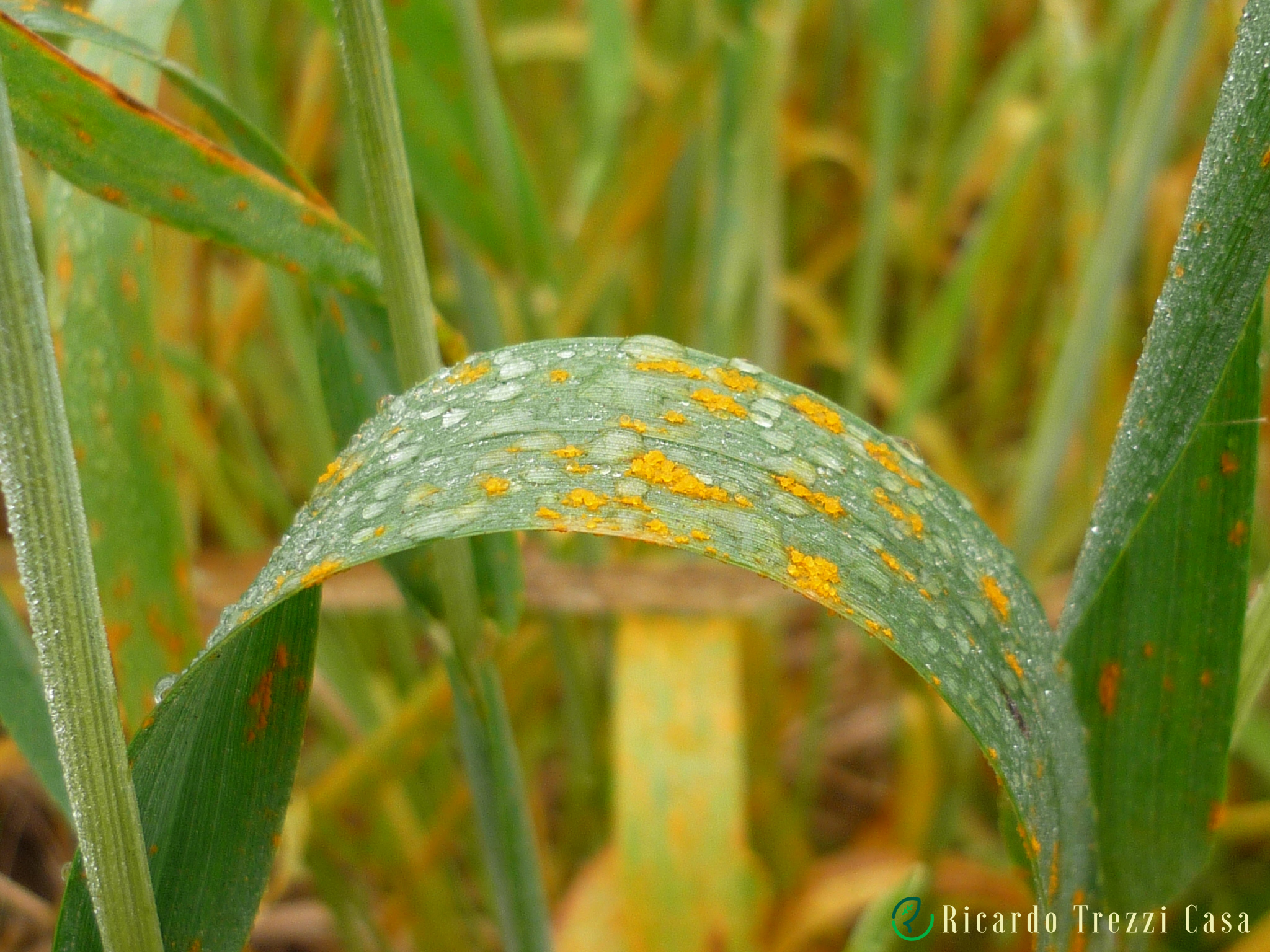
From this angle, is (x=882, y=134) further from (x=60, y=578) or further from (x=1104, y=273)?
(x=60, y=578)

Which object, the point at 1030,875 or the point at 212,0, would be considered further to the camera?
the point at 212,0

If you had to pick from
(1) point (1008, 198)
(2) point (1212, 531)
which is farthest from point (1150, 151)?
(2) point (1212, 531)

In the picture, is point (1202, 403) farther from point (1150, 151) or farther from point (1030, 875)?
point (1150, 151)

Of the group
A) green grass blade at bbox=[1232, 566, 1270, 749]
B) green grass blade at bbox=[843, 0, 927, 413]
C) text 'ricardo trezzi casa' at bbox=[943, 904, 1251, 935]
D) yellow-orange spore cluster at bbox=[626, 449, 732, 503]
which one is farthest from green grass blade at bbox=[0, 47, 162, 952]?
green grass blade at bbox=[843, 0, 927, 413]

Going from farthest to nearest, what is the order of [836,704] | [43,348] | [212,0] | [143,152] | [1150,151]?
[836,704] → [212,0] → [1150,151] → [143,152] → [43,348]

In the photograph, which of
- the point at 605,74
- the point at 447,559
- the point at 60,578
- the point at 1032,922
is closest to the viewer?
the point at 60,578

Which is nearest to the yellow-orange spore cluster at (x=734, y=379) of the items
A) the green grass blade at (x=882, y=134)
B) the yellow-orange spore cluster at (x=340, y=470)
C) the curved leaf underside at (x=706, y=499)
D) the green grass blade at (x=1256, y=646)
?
the curved leaf underside at (x=706, y=499)

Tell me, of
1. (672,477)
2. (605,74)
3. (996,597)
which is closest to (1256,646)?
(996,597)
